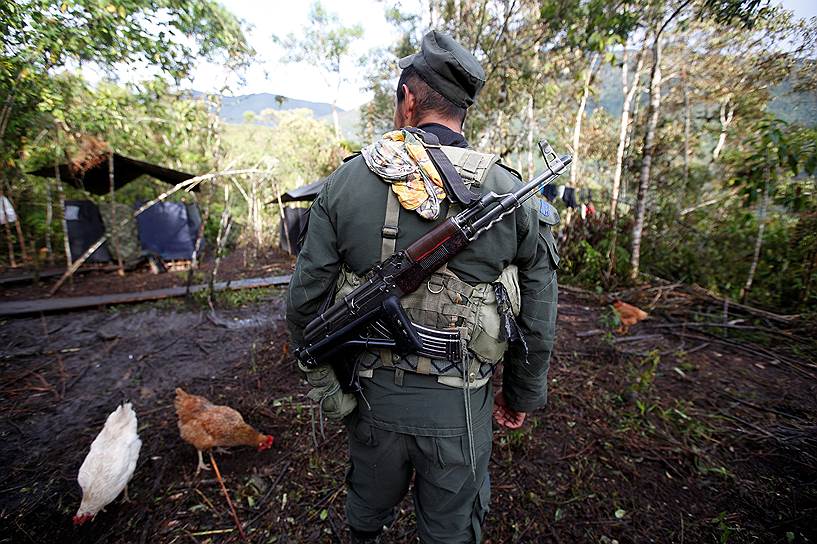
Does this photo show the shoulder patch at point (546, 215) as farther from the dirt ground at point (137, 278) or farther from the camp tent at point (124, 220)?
the dirt ground at point (137, 278)

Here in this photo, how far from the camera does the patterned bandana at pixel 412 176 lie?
1.23 m

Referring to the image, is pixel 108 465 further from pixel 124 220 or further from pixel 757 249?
pixel 124 220

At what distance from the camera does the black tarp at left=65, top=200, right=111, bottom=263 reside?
29.8 feet

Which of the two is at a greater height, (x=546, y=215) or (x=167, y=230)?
(x=546, y=215)

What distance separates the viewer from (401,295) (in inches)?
53.1

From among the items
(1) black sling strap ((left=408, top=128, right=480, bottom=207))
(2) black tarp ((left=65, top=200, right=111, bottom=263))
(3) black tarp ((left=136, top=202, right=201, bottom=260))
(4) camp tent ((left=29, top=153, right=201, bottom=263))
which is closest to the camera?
(1) black sling strap ((left=408, top=128, right=480, bottom=207))

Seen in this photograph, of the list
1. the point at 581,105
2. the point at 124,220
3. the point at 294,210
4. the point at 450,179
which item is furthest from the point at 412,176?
the point at 581,105

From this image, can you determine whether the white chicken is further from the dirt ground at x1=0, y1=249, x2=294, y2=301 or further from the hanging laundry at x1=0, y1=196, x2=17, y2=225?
the hanging laundry at x1=0, y1=196, x2=17, y2=225

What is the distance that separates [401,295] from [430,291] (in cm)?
12

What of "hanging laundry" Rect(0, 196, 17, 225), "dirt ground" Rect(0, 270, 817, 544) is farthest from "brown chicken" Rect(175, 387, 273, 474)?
"hanging laundry" Rect(0, 196, 17, 225)

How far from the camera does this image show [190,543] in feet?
6.95

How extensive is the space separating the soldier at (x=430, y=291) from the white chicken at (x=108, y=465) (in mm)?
1757

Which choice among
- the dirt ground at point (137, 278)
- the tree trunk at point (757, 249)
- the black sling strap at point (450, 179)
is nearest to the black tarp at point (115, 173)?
the dirt ground at point (137, 278)

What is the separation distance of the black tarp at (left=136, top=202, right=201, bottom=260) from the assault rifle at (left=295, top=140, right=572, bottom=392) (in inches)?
441
